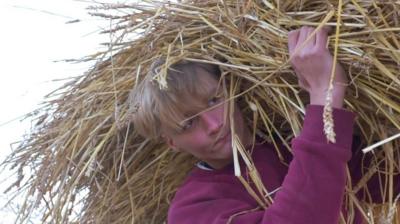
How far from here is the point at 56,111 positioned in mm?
1555

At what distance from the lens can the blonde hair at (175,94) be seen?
4.02 feet

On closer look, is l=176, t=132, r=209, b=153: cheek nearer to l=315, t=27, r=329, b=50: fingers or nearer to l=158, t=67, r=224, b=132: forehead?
l=158, t=67, r=224, b=132: forehead

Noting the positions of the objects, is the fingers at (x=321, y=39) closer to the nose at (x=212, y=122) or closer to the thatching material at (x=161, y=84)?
the thatching material at (x=161, y=84)

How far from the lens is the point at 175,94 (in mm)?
1227

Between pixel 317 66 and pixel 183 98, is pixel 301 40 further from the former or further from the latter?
pixel 183 98

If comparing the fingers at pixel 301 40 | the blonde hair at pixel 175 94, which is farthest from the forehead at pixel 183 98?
the fingers at pixel 301 40

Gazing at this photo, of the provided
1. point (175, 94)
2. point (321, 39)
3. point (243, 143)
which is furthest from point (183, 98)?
point (321, 39)

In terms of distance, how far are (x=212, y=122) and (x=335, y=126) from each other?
0.70ft

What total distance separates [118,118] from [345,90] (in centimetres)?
42

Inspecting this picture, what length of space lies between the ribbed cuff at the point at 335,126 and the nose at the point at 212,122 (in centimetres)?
17

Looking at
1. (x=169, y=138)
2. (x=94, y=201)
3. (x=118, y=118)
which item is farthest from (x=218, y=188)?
(x=94, y=201)

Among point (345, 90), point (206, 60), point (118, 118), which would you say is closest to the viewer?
point (345, 90)

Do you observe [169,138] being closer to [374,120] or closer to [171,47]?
[171,47]

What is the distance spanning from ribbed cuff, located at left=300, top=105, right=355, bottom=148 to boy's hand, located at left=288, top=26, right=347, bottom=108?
1 centimetres
